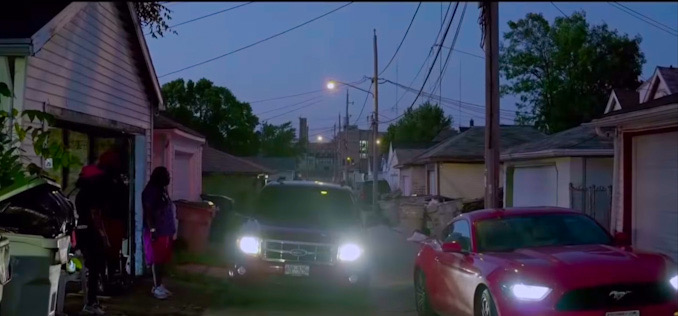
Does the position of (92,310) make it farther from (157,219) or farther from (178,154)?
(178,154)

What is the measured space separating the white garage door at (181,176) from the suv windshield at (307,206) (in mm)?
7155

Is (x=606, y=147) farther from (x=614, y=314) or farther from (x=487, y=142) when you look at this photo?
(x=614, y=314)

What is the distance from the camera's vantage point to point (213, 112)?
185 ft

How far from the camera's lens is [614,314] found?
7223 millimetres

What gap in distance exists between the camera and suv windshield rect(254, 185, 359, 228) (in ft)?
39.9

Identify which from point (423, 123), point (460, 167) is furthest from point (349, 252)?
point (423, 123)

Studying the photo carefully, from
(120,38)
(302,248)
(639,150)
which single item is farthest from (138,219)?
(639,150)

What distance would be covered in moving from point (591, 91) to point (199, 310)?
41.8 metres

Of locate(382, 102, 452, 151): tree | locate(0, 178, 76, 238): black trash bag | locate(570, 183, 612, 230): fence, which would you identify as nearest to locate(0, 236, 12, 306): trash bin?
locate(0, 178, 76, 238): black trash bag

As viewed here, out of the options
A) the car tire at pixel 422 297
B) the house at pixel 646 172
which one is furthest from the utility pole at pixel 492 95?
the car tire at pixel 422 297

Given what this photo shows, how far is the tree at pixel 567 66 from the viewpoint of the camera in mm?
47750

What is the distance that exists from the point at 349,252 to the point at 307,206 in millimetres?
1564

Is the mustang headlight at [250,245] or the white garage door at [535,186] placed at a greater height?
the white garage door at [535,186]

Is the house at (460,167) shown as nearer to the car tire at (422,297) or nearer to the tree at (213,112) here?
the tree at (213,112)
